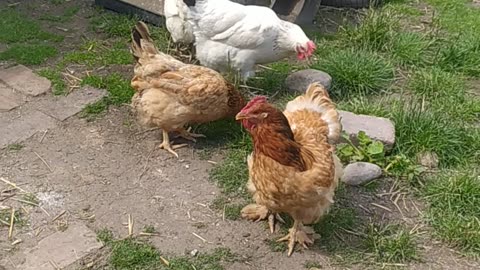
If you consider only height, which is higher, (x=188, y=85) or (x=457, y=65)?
(x=188, y=85)

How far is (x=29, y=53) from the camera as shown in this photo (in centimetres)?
549

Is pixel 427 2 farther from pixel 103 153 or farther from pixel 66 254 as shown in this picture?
pixel 66 254

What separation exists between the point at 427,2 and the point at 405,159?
3.00 meters

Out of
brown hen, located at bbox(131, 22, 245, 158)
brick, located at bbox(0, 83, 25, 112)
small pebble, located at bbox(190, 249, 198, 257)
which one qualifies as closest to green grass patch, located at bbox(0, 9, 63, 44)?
brick, located at bbox(0, 83, 25, 112)

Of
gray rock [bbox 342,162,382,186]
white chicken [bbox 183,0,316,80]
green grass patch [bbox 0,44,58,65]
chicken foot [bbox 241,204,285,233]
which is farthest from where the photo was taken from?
green grass patch [bbox 0,44,58,65]

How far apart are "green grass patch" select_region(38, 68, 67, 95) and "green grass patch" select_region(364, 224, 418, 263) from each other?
8.11ft

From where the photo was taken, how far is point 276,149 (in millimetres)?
3545

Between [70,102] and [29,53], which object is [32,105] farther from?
[29,53]

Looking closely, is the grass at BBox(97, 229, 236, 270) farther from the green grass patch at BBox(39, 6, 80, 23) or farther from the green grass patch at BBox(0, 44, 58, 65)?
the green grass patch at BBox(39, 6, 80, 23)

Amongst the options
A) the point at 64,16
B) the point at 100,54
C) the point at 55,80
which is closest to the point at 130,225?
the point at 55,80

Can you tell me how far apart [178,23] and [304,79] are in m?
1.01

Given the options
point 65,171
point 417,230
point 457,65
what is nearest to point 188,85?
point 65,171

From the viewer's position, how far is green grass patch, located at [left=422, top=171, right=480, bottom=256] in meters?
3.87

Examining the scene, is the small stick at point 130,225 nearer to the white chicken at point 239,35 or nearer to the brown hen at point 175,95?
the brown hen at point 175,95
